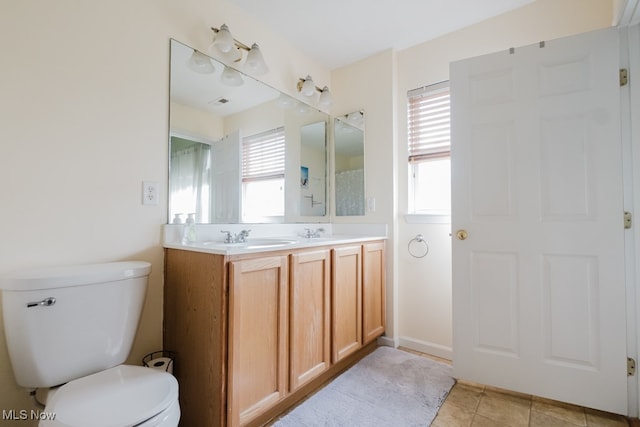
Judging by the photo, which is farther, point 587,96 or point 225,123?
point 225,123

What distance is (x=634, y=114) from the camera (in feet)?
4.84

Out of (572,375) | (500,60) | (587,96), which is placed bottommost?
(572,375)

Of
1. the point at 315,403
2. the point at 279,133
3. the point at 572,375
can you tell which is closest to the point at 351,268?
the point at 315,403

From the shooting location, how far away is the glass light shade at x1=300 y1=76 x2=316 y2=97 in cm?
236

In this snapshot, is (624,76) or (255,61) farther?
(255,61)

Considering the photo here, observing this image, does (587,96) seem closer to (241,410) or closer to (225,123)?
(225,123)

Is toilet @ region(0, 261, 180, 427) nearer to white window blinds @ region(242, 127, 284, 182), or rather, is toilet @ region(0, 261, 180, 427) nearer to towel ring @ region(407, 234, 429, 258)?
white window blinds @ region(242, 127, 284, 182)

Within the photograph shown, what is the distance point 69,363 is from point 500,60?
8.56 feet

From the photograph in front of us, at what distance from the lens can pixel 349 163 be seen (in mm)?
2639

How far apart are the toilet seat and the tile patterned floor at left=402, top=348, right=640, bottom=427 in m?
1.28

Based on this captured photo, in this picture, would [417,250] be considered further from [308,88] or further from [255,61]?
[255,61]

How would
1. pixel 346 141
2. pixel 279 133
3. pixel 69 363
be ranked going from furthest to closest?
pixel 346 141, pixel 279 133, pixel 69 363

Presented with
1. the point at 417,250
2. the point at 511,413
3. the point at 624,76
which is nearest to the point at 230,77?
the point at 417,250

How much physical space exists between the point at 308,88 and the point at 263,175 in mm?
831
